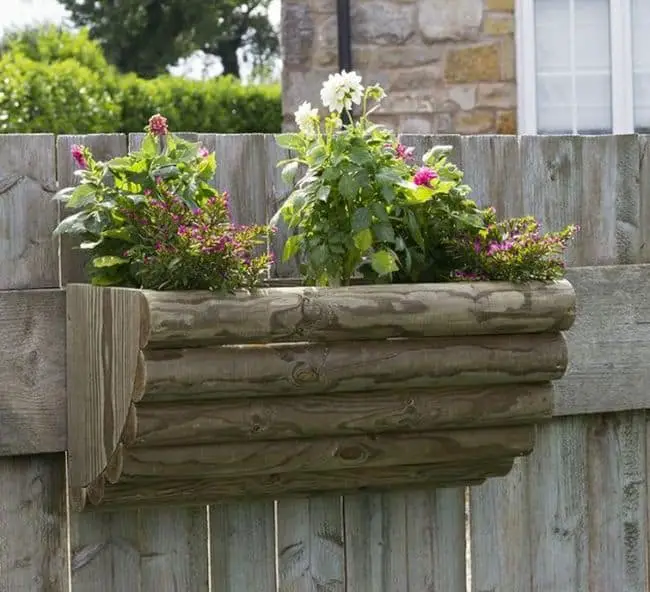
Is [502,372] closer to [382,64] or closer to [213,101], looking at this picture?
[382,64]

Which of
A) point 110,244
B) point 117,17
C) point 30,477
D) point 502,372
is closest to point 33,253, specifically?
point 110,244

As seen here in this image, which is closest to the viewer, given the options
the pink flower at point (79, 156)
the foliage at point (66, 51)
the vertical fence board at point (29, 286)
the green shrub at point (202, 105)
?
the pink flower at point (79, 156)

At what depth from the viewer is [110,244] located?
2.65 metres

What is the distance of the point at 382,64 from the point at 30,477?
4.42m

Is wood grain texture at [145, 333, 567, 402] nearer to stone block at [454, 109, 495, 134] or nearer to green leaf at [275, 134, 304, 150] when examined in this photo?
green leaf at [275, 134, 304, 150]

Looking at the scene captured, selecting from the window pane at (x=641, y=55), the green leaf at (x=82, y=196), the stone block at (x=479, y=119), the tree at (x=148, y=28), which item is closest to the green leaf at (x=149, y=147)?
the green leaf at (x=82, y=196)

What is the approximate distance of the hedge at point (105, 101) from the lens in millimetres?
10984

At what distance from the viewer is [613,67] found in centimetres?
698

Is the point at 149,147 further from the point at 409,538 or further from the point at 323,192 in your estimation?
the point at 409,538

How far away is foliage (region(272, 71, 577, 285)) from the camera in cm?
262

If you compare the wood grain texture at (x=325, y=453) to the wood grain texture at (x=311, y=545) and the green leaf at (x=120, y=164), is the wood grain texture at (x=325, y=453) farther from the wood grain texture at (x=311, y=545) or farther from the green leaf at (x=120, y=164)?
the green leaf at (x=120, y=164)

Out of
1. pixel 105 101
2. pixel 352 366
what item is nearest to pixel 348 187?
pixel 352 366

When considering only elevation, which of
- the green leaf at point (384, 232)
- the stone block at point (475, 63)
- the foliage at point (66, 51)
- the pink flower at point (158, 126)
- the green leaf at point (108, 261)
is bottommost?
the green leaf at point (108, 261)

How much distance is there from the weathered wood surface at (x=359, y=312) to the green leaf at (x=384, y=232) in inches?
4.6
